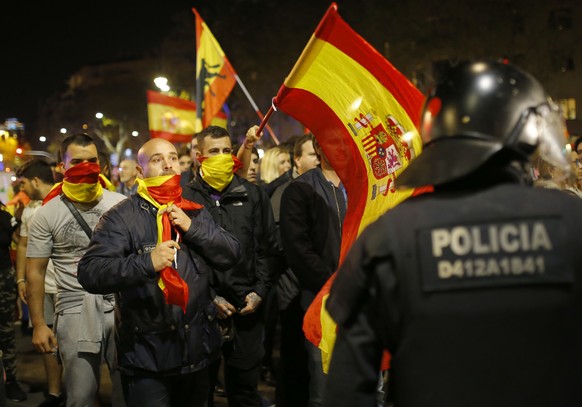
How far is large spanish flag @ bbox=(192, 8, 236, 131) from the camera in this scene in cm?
1006

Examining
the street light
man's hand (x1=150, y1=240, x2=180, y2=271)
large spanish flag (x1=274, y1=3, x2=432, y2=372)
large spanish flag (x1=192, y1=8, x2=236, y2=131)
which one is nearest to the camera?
man's hand (x1=150, y1=240, x2=180, y2=271)

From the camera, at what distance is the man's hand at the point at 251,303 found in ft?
17.7

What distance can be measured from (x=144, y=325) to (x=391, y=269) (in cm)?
242

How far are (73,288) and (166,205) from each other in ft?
4.31

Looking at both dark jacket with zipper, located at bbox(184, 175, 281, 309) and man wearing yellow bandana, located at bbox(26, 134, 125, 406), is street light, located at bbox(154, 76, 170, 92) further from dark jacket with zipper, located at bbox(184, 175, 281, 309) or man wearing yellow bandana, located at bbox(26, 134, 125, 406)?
man wearing yellow bandana, located at bbox(26, 134, 125, 406)

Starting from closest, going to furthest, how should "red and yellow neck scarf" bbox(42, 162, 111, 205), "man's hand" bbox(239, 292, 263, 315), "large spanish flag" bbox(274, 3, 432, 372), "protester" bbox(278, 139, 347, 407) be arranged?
1. "large spanish flag" bbox(274, 3, 432, 372)
2. "red and yellow neck scarf" bbox(42, 162, 111, 205)
3. "protester" bbox(278, 139, 347, 407)
4. "man's hand" bbox(239, 292, 263, 315)

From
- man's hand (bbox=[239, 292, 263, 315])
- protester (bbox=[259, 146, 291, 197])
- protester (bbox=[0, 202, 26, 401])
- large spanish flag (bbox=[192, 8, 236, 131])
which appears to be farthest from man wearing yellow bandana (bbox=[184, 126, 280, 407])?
large spanish flag (bbox=[192, 8, 236, 131])

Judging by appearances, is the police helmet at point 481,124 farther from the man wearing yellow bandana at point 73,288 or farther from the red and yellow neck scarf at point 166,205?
the man wearing yellow bandana at point 73,288

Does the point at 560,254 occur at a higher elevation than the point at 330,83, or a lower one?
lower

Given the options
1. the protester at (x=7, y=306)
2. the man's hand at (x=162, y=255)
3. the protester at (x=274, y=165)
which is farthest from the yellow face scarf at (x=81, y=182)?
the protester at (x=274, y=165)

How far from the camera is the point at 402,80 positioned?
3.94 m

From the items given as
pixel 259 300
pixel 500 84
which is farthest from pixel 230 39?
pixel 500 84

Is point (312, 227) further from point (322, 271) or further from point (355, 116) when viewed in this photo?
point (355, 116)

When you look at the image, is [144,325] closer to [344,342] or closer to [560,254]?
[344,342]
